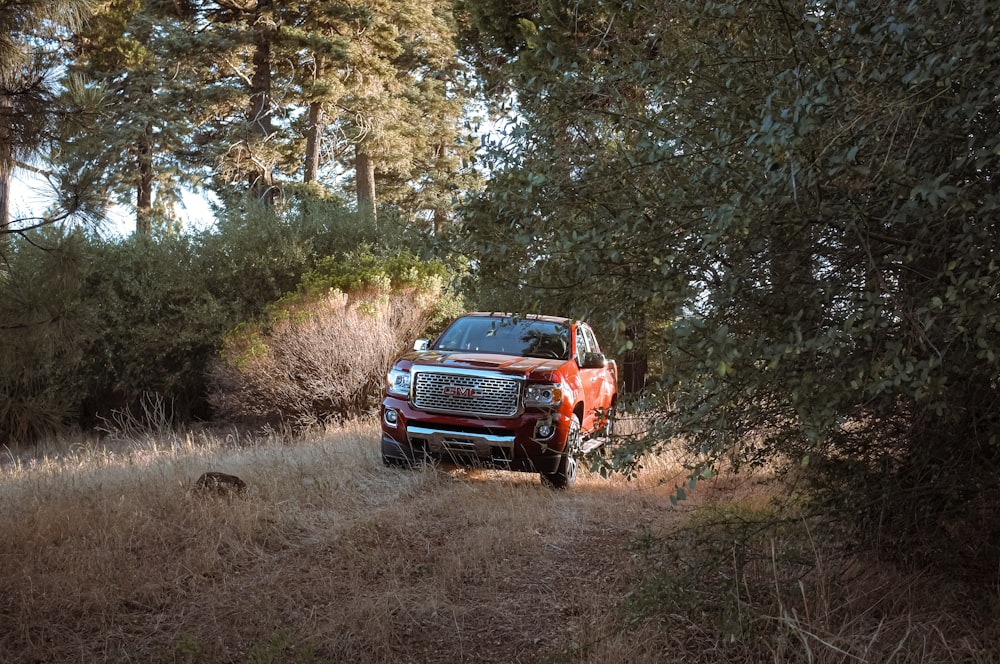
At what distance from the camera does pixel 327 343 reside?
45.6 feet

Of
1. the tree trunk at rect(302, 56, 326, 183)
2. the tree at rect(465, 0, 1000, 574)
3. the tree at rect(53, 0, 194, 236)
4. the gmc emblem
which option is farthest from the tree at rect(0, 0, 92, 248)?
the tree trunk at rect(302, 56, 326, 183)

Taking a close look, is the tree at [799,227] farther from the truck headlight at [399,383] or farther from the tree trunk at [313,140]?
the tree trunk at [313,140]

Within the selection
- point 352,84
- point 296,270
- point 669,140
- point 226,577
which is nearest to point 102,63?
point 352,84

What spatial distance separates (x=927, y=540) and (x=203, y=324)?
13.3 metres

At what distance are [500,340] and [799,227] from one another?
6092 millimetres

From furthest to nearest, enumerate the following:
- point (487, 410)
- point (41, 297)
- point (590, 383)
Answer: point (590, 383) → point (487, 410) → point (41, 297)

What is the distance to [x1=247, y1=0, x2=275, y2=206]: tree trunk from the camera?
21.8 m

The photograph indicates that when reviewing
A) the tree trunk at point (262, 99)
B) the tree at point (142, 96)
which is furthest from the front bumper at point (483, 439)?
the tree trunk at point (262, 99)

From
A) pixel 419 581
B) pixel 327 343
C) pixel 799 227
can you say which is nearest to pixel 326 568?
pixel 419 581

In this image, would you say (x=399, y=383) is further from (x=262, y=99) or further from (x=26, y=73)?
(x=262, y=99)

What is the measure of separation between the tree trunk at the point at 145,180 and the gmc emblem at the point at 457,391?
60.3 ft

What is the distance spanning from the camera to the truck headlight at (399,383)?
8.59 meters

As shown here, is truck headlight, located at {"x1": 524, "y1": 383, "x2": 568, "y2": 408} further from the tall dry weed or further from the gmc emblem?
the tall dry weed

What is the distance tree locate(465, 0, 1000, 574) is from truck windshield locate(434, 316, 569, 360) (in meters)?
4.21
